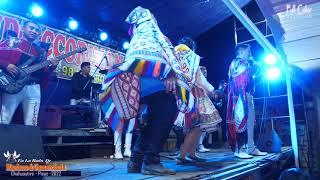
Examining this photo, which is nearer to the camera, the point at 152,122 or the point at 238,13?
the point at 238,13

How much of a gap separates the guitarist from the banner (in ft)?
3.66

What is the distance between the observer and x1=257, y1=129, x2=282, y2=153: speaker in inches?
197

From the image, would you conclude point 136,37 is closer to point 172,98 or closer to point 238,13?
point 172,98

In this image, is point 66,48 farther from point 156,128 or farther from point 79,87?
point 156,128

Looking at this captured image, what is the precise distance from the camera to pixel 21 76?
396 cm

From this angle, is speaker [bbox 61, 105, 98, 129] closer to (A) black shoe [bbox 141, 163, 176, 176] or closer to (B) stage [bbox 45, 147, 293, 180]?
(B) stage [bbox 45, 147, 293, 180]

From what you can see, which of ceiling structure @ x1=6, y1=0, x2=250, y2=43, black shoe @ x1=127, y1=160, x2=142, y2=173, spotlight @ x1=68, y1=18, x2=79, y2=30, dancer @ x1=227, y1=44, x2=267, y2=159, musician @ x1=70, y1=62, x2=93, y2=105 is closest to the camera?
black shoe @ x1=127, y1=160, x2=142, y2=173

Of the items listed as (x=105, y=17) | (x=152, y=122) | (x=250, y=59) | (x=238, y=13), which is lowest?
(x=152, y=122)

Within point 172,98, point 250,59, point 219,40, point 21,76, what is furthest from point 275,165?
point 219,40

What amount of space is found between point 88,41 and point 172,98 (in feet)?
15.8

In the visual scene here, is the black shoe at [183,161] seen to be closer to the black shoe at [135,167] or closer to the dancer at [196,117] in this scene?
the dancer at [196,117]

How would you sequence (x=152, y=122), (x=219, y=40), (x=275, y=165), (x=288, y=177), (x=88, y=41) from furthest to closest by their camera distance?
(x=219, y=40) < (x=88, y=41) < (x=275, y=165) < (x=288, y=177) < (x=152, y=122)

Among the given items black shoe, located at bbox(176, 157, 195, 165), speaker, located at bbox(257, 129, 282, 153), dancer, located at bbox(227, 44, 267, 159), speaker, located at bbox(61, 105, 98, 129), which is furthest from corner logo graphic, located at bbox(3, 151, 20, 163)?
speaker, located at bbox(257, 129, 282, 153)

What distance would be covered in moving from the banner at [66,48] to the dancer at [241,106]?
3.51 metres
